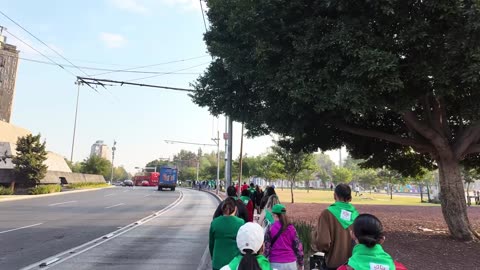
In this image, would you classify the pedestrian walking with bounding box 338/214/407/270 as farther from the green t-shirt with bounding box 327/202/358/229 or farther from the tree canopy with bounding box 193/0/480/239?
the tree canopy with bounding box 193/0/480/239

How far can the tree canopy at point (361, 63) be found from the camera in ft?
25.4

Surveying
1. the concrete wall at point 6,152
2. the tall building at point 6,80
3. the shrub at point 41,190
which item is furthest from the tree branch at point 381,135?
the tall building at point 6,80

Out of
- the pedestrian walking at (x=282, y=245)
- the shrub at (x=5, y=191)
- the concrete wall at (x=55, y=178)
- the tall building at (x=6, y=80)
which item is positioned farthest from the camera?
the tall building at (x=6, y=80)

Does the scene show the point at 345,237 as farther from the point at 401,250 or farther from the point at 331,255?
the point at 401,250

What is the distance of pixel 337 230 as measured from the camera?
4.25 m

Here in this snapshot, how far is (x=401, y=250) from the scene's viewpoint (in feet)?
32.2

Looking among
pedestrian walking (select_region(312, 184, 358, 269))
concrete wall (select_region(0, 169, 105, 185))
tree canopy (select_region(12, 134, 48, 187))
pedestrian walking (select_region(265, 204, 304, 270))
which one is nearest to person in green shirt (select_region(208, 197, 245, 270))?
pedestrian walking (select_region(265, 204, 304, 270))

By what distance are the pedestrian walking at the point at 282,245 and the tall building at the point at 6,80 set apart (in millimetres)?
63680

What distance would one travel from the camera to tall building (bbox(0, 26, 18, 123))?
2304 inches

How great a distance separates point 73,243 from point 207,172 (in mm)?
85221

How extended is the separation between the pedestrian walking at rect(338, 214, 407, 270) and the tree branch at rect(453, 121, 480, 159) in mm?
10156

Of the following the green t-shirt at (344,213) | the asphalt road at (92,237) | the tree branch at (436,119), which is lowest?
the asphalt road at (92,237)

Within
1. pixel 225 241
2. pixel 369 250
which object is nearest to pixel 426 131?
pixel 225 241

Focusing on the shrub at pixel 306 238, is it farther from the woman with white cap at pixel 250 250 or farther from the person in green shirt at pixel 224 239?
the woman with white cap at pixel 250 250
